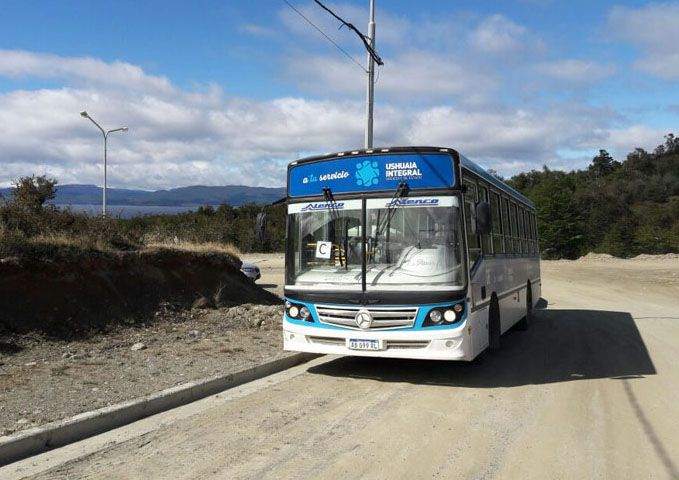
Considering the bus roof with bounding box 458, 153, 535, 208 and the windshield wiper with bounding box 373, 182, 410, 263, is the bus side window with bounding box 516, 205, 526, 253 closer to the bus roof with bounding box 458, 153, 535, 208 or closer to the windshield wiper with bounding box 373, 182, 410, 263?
the bus roof with bounding box 458, 153, 535, 208

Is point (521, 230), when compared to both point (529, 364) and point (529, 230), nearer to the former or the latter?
point (529, 230)

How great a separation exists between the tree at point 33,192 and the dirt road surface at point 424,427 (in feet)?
24.0

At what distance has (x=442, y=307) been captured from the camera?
306 inches

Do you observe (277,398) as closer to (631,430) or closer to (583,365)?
(631,430)

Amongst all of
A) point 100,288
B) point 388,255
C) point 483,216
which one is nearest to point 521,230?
point 483,216

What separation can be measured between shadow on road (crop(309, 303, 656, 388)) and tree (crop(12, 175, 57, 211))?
7535mm

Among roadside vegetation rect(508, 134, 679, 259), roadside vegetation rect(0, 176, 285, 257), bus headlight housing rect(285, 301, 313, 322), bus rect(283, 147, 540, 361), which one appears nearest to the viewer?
bus rect(283, 147, 540, 361)

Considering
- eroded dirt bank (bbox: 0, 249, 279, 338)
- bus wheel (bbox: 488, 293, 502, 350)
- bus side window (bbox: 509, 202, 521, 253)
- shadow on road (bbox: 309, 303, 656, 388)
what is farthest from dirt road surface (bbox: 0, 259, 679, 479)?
eroded dirt bank (bbox: 0, 249, 279, 338)

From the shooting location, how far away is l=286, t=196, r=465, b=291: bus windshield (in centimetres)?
797

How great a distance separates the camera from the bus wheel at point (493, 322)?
9698 millimetres

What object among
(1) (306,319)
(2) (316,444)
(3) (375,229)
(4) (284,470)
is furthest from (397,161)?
(4) (284,470)

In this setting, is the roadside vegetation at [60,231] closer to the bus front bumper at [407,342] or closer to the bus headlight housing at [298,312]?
the bus headlight housing at [298,312]

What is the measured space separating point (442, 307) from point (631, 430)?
2.49 metres

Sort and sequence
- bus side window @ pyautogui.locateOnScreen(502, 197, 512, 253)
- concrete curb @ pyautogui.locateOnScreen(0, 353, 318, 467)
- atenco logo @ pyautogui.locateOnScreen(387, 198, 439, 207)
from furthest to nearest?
bus side window @ pyautogui.locateOnScreen(502, 197, 512, 253)
atenco logo @ pyautogui.locateOnScreen(387, 198, 439, 207)
concrete curb @ pyautogui.locateOnScreen(0, 353, 318, 467)
